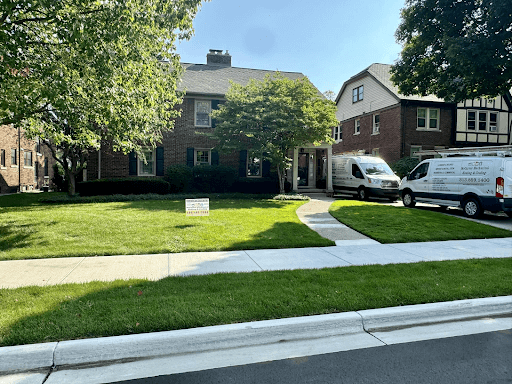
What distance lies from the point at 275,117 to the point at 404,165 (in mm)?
11116

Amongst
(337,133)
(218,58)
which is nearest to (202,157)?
(218,58)

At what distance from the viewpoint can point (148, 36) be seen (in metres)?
8.52

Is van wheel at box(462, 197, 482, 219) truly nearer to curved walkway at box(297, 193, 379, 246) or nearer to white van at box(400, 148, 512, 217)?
white van at box(400, 148, 512, 217)

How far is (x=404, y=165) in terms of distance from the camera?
2353cm

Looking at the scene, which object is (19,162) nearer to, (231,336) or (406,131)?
(231,336)

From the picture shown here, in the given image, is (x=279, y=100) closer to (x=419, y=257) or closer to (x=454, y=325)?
(x=419, y=257)

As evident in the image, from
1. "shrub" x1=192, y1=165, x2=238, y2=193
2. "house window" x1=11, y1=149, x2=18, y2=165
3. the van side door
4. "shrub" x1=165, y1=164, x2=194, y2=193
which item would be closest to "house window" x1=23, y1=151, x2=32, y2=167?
"house window" x1=11, y1=149, x2=18, y2=165

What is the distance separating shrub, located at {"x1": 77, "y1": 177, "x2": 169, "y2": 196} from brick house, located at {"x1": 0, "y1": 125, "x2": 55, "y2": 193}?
298 inches

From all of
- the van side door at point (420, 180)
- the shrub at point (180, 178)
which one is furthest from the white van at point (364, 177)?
the shrub at point (180, 178)

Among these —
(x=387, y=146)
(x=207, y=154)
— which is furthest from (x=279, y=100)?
(x=387, y=146)

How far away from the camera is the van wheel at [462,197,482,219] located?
41.3 feet

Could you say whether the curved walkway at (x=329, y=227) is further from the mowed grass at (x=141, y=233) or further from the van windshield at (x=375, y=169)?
the van windshield at (x=375, y=169)

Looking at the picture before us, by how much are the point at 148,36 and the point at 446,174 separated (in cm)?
1169

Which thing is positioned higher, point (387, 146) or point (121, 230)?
point (387, 146)
